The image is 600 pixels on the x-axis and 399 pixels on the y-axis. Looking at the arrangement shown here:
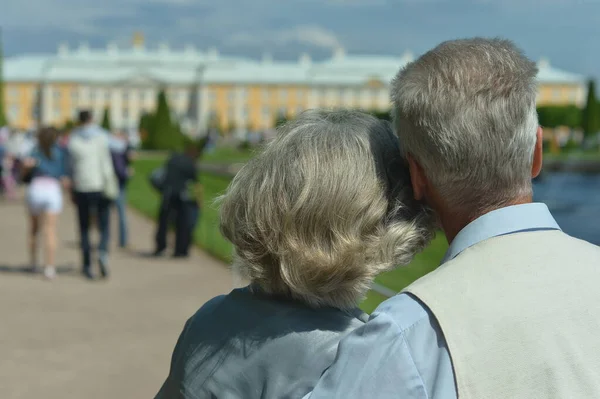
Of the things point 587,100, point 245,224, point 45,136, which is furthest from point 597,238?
point 587,100

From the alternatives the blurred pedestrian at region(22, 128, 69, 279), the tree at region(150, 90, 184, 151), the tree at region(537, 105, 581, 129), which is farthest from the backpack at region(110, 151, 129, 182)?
the tree at region(537, 105, 581, 129)

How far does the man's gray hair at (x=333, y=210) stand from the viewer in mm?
1630

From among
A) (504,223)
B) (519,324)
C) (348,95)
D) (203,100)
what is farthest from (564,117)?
(519,324)

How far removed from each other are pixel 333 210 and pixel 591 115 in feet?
200

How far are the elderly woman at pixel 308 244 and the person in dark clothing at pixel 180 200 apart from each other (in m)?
8.14

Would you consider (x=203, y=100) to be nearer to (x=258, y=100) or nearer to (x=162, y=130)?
(x=258, y=100)

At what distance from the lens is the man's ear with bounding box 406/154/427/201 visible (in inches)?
61.4

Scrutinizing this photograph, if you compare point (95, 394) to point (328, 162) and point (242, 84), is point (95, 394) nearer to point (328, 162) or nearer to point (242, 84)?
point (328, 162)

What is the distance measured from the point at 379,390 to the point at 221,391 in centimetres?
47

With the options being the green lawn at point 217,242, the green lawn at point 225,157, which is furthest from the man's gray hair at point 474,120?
the green lawn at point 225,157

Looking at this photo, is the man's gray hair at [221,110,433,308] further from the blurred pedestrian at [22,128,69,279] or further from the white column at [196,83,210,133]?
the white column at [196,83,210,133]

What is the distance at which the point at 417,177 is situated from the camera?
5.14ft

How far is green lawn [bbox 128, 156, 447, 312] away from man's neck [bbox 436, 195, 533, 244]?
1.67ft

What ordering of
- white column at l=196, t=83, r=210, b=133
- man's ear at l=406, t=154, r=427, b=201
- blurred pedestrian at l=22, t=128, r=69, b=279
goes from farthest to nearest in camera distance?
white column at l=196, t=83, r=210, b=133, blurred pedestrian at l=22, t=128, r=69, b=279, man's ear at l=406, t=154, r=427, b=201
